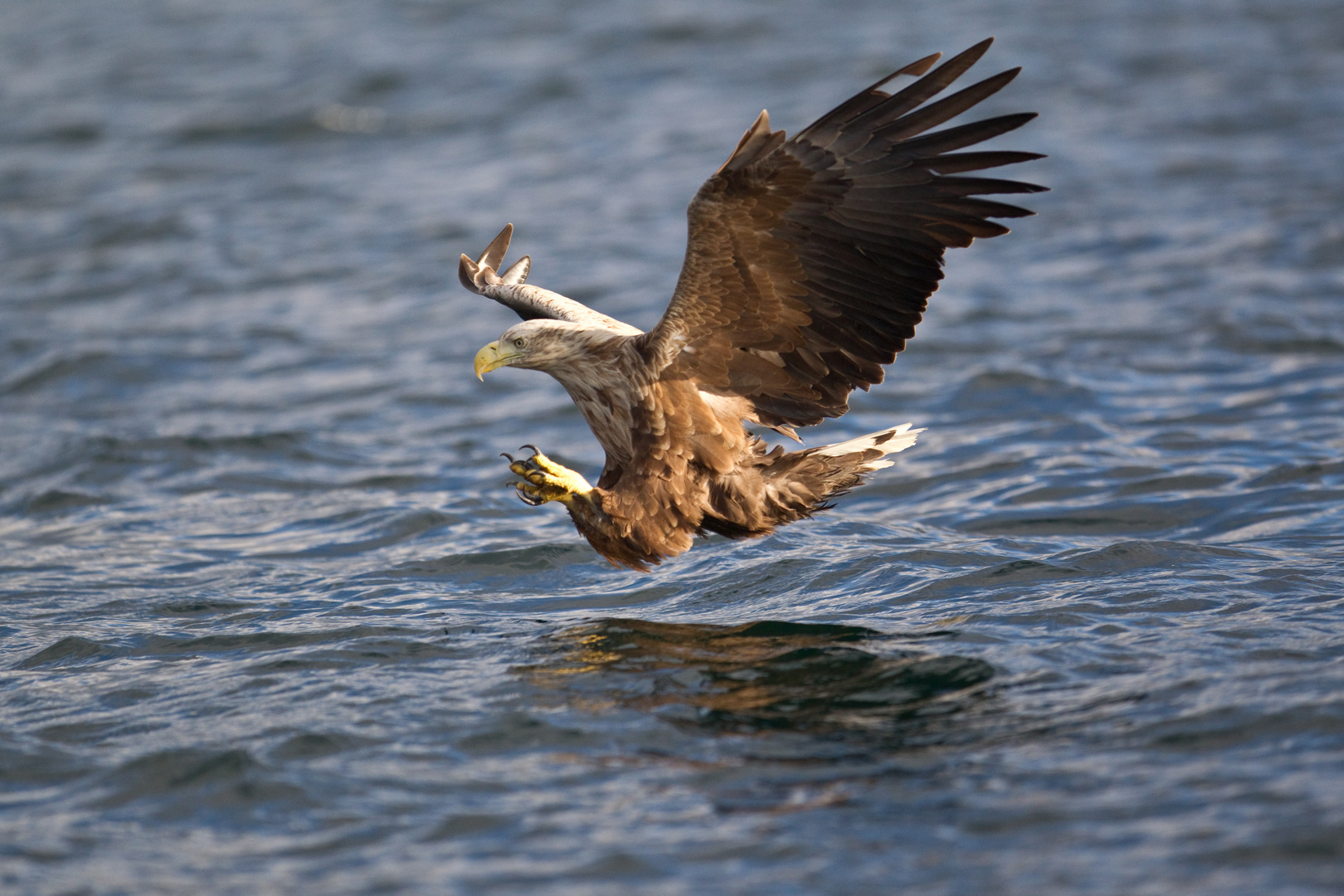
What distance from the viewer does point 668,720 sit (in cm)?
466

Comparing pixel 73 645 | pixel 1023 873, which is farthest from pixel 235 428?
pixel 1023 873

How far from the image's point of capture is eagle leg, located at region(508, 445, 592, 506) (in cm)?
531

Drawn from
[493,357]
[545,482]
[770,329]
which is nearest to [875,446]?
[770,329]

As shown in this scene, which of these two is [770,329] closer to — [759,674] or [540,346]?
[540,346]

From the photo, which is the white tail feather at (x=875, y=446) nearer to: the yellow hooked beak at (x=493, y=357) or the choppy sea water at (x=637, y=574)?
the choppy sea water at (x=637, y=574)

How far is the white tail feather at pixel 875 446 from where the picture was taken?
566 centimetres

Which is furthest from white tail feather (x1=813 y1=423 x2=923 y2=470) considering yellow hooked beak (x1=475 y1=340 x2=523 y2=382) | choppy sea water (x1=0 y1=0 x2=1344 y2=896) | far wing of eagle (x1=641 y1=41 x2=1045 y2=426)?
yellow hooked beak (x1=475 y1=340 x2=523 y2=382)

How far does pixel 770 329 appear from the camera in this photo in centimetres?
545

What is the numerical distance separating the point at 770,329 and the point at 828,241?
1.38 ft

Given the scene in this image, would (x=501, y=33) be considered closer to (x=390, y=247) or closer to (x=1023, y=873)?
(x=390, y=247)

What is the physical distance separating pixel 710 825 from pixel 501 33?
1610cm

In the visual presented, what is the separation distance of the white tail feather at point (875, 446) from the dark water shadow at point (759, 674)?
0.66m

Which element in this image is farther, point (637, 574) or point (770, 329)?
point (637, 574)

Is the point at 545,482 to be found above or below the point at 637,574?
above
